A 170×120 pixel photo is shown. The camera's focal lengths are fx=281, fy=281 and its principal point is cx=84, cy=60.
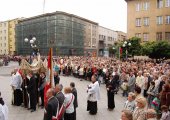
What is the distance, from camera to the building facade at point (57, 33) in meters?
73.5

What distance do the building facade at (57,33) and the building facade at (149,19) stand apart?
1952 centimetres

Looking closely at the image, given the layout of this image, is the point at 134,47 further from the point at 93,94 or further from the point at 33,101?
the point at 93,94

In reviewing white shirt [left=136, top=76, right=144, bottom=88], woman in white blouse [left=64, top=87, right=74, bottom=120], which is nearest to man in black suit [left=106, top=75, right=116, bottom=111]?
white shirt [left=136, top=76, right=144, bottom=88]

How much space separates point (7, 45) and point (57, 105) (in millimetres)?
103438

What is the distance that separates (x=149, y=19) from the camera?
57.5 metres

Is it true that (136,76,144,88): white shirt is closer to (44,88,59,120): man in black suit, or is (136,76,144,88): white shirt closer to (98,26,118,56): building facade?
(44,88,59,120): man in black suit

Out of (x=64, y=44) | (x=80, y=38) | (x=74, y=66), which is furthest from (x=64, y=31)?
(x=74, y=66)

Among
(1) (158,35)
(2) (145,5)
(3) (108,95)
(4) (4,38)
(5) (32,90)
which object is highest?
(2) (145,5)

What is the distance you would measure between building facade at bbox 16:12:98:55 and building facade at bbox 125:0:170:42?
19.5m

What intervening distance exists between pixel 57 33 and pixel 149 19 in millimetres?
25590

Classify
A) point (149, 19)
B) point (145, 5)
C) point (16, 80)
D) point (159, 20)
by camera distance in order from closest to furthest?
point (16, 80)
point (159, 20)
point (149, 19)
point (145, 5)

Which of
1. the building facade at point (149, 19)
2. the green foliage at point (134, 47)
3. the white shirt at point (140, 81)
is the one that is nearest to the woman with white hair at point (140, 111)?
the white shirt at point (140, 81)

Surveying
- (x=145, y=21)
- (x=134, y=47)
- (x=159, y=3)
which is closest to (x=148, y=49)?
(x=134, y=47)

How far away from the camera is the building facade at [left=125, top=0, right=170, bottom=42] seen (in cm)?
5578
